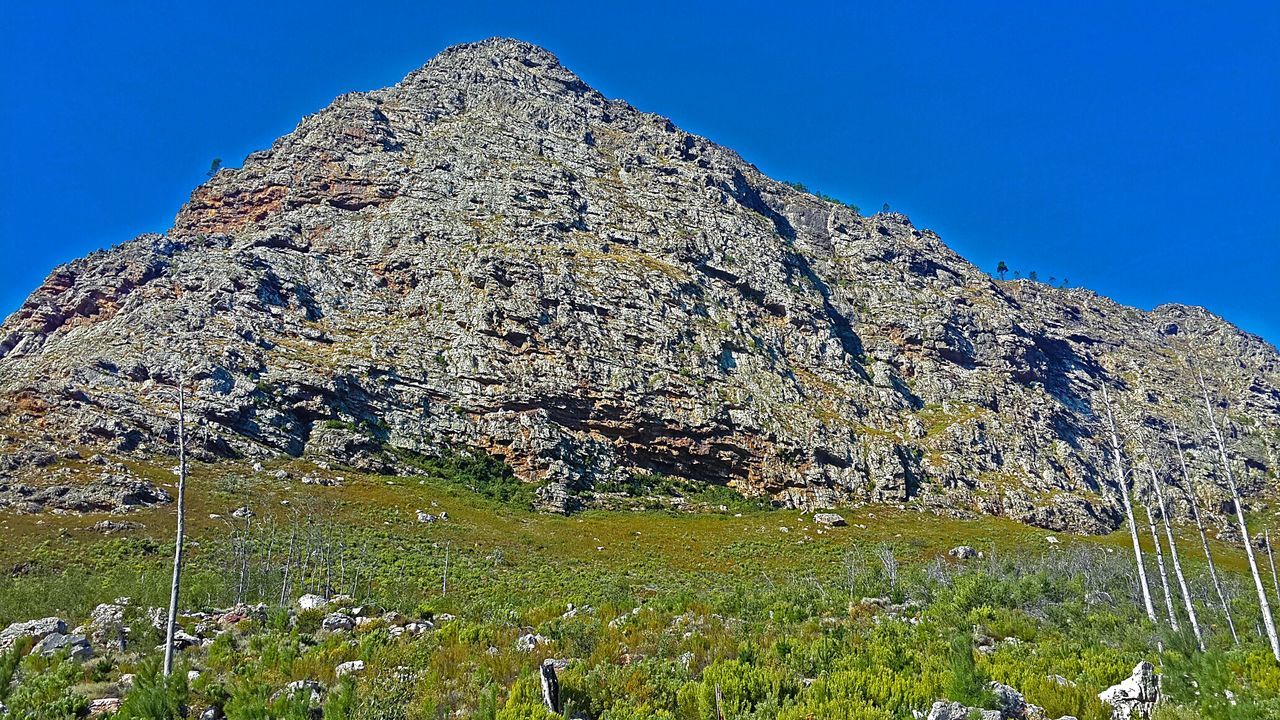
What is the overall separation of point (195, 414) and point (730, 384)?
6199 cm

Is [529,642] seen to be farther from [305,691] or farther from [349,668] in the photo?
[305,691]

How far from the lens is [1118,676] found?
11.5 m

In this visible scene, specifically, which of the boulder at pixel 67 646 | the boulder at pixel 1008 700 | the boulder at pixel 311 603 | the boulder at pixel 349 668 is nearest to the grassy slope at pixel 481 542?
the boulder at pixel 311 603

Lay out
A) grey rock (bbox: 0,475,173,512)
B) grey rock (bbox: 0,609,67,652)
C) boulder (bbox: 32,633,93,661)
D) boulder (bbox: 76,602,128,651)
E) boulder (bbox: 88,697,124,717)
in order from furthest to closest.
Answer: grey rock (bbox: 0,475,173,512) → boulder (bbox: 76,602,128,651) → grey rock (bbox: 0,609,67,652) → boulder (bbox: 32,633,93,661) → boulder (bbox: 88,697,124,717)

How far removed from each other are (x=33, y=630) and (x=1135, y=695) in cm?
2469

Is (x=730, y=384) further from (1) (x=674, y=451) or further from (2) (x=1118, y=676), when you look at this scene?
(2) (x=1118, y=676)

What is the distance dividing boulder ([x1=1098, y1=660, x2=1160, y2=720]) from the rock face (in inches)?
2325

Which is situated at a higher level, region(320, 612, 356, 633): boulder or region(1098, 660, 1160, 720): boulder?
region(320, 612, 356, 633): boulder

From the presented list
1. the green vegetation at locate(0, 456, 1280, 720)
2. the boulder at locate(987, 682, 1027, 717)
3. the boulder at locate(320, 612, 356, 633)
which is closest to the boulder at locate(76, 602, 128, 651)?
the green vegetation at locate(0, 456, 1280, 720)

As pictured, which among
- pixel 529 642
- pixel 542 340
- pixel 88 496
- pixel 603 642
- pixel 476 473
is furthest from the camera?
pixel 542 340

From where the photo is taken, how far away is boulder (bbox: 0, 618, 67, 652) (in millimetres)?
15430

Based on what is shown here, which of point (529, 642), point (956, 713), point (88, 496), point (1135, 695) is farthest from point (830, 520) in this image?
point (88, 496)

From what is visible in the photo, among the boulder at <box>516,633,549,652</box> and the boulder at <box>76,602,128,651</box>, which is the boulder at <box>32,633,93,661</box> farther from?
the boulder at <box>516,633,549,652</box>

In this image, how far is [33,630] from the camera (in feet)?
54.0
